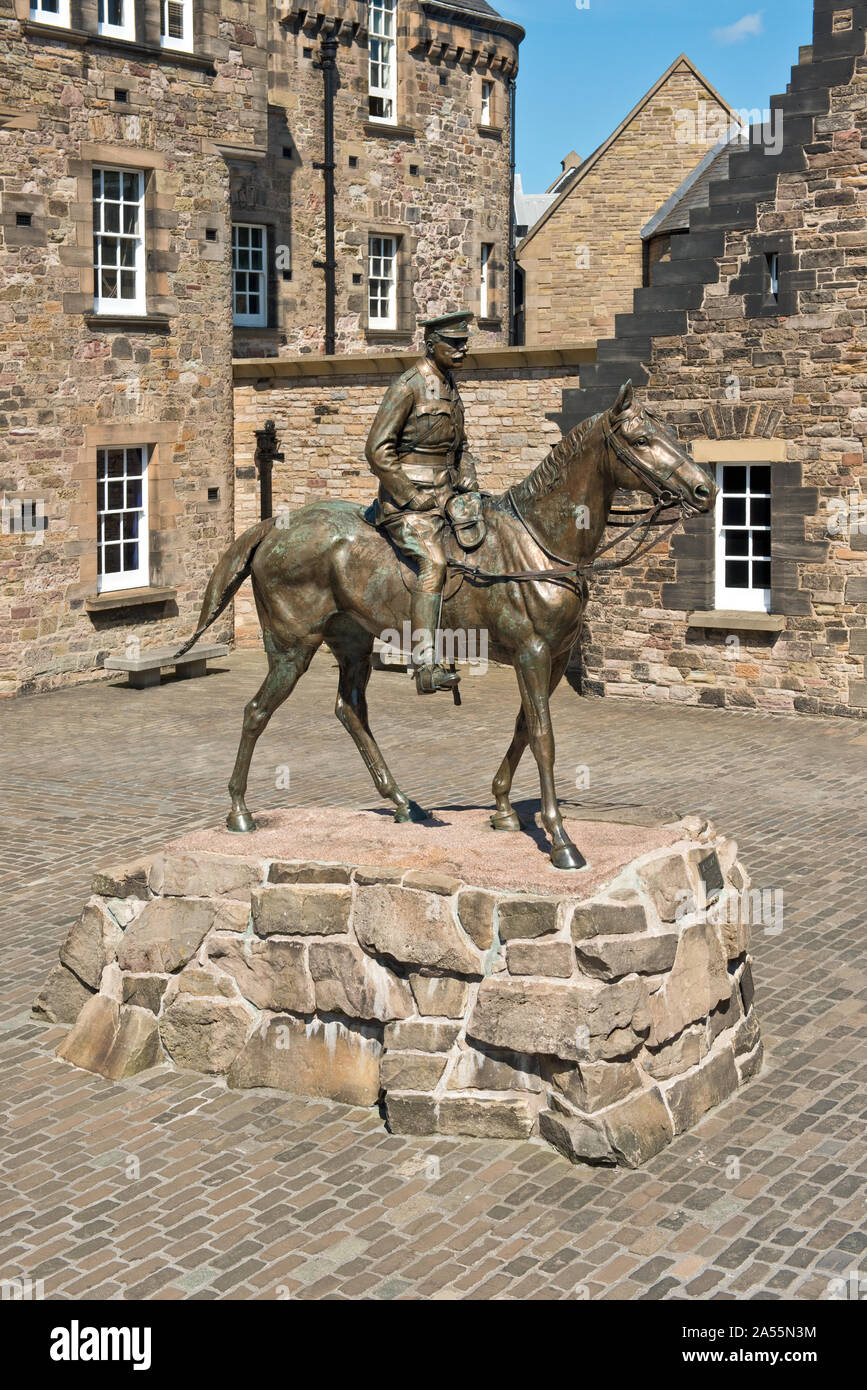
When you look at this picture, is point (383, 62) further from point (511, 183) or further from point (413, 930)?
point (413, 930)

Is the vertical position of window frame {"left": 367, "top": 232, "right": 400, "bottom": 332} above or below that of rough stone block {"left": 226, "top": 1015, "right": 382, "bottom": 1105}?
above

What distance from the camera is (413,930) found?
7227 mm

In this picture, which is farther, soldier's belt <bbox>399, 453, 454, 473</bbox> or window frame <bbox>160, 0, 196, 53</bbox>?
window frame <bbox>160, 0, 196, 53</bbox>

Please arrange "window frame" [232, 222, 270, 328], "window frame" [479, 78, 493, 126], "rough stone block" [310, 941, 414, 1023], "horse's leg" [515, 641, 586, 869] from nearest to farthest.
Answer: "rough stone block" [310, 941, 414, 1023]
"horse's leg" [515, 641, 586, 869]
"window frame" [232, 222, 270, 328]
"window frame" [479, 78, 493, 126]

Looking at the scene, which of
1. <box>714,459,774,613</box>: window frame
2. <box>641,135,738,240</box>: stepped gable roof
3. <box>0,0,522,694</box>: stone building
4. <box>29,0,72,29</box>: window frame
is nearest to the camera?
<box>714,459,774,613</box>: window frame

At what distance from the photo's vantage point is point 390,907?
731cm

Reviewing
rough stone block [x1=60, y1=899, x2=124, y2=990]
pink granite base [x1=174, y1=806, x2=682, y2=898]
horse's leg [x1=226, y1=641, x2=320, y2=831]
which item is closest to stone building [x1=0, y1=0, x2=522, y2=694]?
horse's leg [x1=226, y1=641, x2=320, y2=831]

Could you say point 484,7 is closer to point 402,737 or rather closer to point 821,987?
point 402,737

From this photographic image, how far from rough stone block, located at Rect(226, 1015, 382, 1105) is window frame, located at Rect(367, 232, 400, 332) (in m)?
20.8

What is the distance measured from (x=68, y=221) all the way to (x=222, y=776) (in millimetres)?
8601

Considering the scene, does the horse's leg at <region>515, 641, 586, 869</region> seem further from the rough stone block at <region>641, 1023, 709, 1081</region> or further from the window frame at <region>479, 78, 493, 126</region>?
the window frame at <region>479, 78, 493, 126</region>

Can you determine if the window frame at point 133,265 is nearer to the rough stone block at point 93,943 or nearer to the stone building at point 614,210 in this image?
the stone building at point 614,210

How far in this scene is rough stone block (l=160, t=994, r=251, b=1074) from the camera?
7.85m

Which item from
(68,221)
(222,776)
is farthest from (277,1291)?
(68,221)
